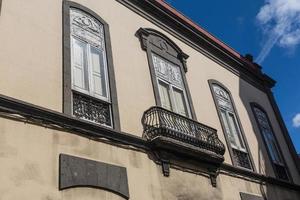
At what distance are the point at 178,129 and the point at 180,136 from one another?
26 centimetres

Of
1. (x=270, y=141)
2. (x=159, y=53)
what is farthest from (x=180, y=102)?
(x=270, y=141)

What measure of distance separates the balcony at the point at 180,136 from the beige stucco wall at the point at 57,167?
440 mm

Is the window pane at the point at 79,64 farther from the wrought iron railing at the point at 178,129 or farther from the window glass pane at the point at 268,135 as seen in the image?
the window glass pane at the point at 268,135

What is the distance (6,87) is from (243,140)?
7.59 m

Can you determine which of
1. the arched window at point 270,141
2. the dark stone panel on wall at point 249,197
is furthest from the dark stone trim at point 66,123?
the arched window at point 270,141

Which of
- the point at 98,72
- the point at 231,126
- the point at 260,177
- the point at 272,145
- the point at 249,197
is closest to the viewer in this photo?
the point at 98,72

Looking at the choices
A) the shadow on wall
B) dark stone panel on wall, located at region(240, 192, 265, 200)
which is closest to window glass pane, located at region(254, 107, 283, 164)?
the shadow on wall

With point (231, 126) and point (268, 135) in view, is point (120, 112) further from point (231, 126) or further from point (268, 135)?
point (268, 135)

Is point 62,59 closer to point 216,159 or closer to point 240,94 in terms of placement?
point 216,159

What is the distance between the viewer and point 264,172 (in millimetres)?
11039

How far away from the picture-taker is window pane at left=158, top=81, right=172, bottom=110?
8.95 meters

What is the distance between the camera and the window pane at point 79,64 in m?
7.08

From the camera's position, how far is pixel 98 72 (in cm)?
770

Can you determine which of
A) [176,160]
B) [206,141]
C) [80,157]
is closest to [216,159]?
[206,141]
